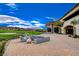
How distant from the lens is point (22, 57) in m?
5.04

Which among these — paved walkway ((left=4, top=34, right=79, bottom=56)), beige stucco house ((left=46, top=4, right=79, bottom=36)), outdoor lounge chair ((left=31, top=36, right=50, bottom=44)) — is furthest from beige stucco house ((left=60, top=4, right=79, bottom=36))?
outdoor lounge chair ((left=31, top=36, right=50, bottom=44))

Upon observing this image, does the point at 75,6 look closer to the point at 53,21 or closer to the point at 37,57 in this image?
the point at 53,21

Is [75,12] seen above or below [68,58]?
above

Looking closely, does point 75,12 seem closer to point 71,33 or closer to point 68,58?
point 71,33

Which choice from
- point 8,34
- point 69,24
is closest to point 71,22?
point 69,24

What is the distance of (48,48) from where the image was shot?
203 inches

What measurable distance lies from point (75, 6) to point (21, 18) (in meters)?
1.06

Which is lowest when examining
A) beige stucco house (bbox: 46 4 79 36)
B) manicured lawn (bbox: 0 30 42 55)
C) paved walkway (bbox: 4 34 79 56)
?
paved walkway (bbox: 4 34 79 56)

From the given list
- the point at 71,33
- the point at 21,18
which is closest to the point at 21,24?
the point at 21,18

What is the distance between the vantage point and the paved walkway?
505 centimetres

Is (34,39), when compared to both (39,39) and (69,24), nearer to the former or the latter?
(39,39)

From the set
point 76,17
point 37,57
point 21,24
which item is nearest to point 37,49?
point 37,57

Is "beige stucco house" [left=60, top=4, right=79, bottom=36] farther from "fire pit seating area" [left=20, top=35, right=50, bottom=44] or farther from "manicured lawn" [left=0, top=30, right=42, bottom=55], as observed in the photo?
"manicured lawn" [left=0, top=30, right=42, bottom=55]

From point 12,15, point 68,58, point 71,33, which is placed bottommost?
point 68,58
